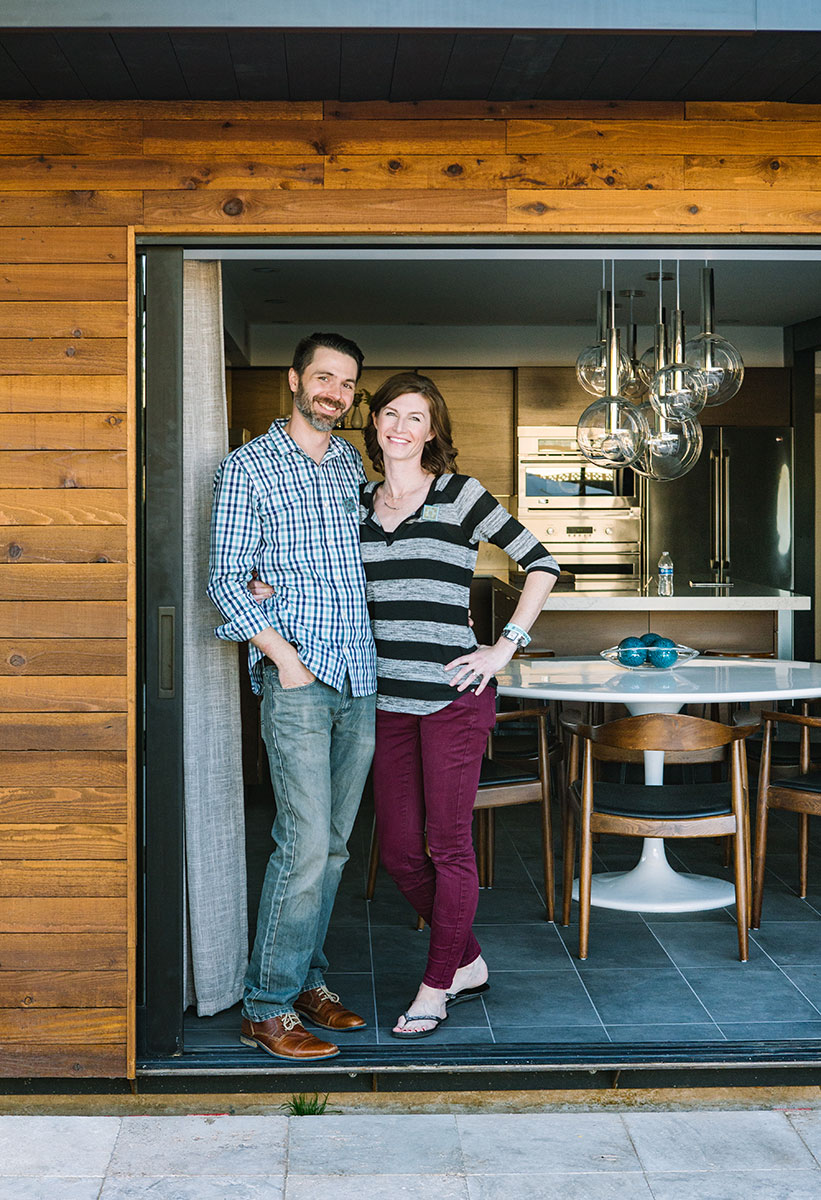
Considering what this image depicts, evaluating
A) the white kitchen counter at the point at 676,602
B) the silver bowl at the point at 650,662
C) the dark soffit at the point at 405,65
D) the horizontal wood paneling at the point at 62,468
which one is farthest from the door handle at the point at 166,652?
the white kitchen counter at the point at 676,602

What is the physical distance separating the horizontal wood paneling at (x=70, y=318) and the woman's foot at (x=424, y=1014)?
6.11 feet

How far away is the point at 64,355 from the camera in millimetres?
2895

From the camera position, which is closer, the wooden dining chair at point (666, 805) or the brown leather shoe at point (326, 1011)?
the brown leather shoe at point (326, 1011)

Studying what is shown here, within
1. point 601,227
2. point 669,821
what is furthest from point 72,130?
point 669,821

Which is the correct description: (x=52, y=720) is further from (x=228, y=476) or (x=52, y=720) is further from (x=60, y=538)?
(x=228, y=476)

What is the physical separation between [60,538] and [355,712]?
858 mm

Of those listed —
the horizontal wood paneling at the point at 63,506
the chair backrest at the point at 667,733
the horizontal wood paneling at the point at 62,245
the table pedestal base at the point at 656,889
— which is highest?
the horizontal wood paneling at the point at 62,245

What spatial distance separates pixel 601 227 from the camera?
114 inches

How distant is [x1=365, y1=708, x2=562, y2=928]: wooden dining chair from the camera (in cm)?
390

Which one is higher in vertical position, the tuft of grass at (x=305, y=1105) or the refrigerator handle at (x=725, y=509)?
the refrigerator handle at (x=725, y=509)

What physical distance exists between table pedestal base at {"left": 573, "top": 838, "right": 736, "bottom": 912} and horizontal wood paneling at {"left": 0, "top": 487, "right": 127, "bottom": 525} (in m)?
2.03

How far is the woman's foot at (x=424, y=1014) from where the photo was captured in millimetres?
3023

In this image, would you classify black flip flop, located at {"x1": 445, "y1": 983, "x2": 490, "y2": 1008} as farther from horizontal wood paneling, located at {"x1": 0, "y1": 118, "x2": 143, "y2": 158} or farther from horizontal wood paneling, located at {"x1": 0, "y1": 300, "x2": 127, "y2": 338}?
horizontal wood paneling, located at {"x1": 0, "y1": 118, "x2": 143, "y2": 158}

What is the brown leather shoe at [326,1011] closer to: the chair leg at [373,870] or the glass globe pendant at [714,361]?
the chair leg at [373,870]
